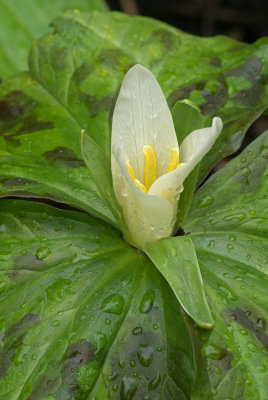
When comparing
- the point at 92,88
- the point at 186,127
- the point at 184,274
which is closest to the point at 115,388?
the point at 184,274

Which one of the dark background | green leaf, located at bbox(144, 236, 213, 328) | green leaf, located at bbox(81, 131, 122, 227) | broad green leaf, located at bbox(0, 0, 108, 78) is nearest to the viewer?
green leaf, located at bbox(144, 236, 213, 328)

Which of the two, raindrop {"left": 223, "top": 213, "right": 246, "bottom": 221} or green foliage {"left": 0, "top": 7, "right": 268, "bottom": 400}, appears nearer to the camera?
green foliage {"left": 0, "top": 7, "right": 268, "bottom": 400}

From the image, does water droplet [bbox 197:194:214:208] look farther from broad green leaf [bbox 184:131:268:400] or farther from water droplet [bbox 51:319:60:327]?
water droplet [bbox 51:319:60:327]

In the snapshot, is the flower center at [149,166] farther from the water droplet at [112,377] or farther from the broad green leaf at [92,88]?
the water droplet at [112,377]

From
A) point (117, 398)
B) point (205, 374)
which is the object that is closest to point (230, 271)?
point (205, 374)

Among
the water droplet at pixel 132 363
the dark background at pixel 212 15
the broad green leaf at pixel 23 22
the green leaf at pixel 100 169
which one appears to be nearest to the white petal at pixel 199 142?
the green leaf at pixel 100 169

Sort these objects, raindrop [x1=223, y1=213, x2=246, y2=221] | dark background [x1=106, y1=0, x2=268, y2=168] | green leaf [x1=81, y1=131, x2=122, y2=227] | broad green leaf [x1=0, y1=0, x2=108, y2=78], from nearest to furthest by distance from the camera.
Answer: green leaf [x1=81, y1=131, x2=122, y2=227] → raindrop [x1=223, y1=213, x2=246, y2=221] → broad green leaf [x1=0, y1=0, x2=108, y2=78] → dark background [x1=106, y1=0, x2=268, y2=168]

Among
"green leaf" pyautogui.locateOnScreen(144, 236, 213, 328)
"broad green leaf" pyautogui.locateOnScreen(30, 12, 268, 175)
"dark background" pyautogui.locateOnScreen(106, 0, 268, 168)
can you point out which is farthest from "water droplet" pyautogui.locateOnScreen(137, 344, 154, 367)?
"dark background" pyautogui.locateOnScreen(106, 0, 268, 168)
